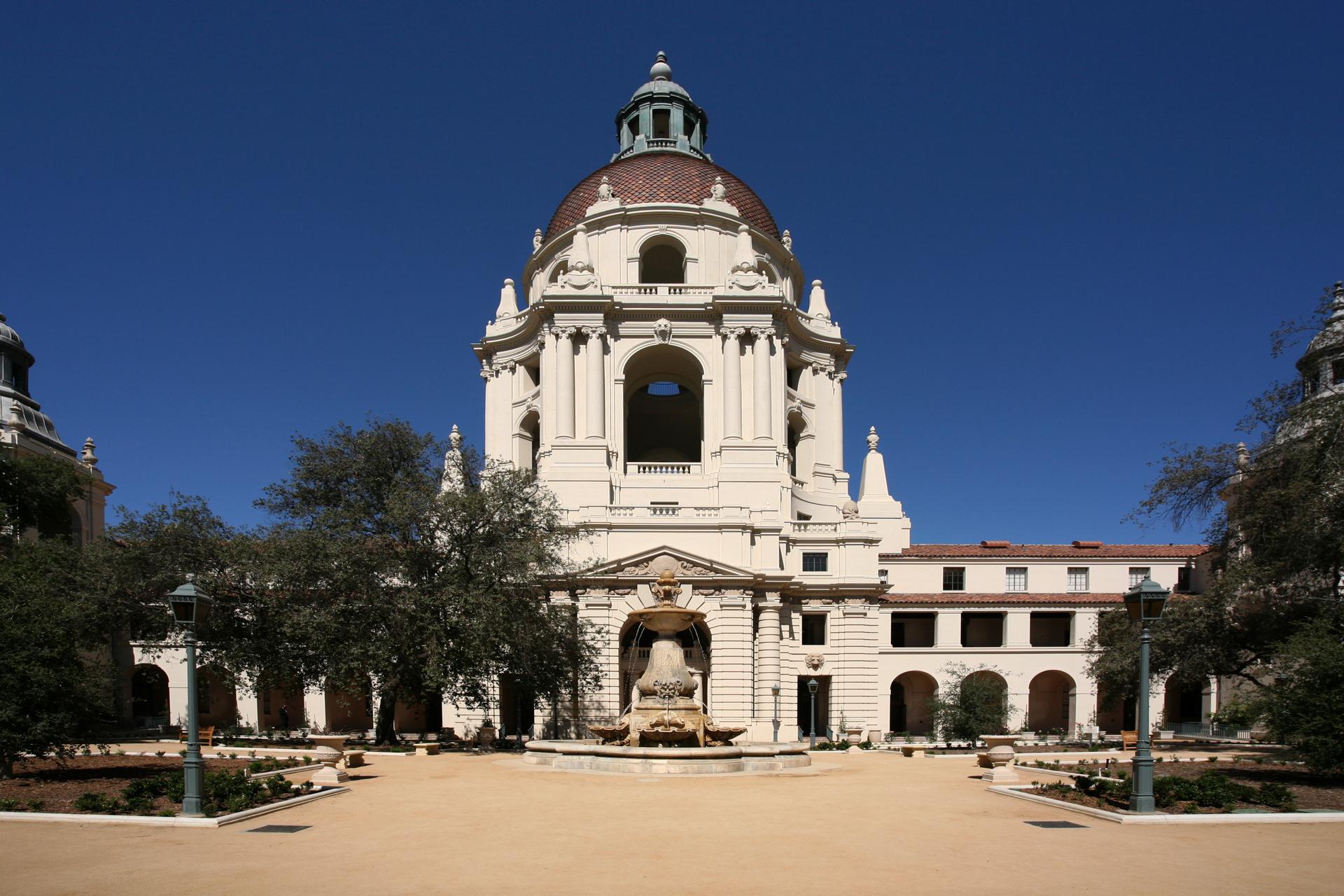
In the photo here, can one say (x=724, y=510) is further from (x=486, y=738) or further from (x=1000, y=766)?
(x=1000, y=766)

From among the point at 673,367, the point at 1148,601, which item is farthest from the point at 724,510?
the point at 1148,601

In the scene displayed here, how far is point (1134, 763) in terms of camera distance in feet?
58.5

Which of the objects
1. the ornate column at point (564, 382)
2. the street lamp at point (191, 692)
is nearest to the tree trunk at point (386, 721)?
the street lamp at point (191, 692)

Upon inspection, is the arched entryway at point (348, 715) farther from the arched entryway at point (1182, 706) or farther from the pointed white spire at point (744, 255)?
the arched entryway at point (1182, 706)

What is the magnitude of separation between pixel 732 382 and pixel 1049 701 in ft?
87.2

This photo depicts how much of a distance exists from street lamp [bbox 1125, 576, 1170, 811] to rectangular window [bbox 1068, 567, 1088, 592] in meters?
39.7

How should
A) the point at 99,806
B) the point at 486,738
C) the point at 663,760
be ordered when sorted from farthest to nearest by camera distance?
the point at 486,738 → the point at 663,760 → the point at 99,806

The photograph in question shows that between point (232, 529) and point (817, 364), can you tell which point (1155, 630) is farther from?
point (232, 529)

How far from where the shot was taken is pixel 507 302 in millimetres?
59906

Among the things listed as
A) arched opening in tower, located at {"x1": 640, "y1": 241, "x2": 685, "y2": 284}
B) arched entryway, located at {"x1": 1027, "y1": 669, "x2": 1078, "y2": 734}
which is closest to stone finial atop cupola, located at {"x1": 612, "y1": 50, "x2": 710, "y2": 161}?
arched opening in tower, located at {"x1": 640, "y1": 241, "x2": 685, "y2": 284}

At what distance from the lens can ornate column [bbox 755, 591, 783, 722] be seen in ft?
146

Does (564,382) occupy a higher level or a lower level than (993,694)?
higher

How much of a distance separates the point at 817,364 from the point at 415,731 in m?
30.0

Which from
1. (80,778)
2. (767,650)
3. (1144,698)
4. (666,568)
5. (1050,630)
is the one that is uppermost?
(666,568)
